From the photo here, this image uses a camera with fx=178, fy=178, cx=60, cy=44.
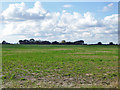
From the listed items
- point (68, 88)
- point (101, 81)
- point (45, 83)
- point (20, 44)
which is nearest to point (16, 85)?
point (45, 83)

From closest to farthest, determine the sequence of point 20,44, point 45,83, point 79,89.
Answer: point 79,89 < point 45,83 < point 20,44

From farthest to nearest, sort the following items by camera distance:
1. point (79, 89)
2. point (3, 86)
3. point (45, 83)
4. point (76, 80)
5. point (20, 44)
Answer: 1. point (20, 44)
2. point (76, 80)
3. point (45, 83)
4. point (3, 86)
5. point (79, 89)

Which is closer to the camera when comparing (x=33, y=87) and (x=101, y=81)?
(x=33, y=87)

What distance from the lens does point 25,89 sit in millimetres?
8320

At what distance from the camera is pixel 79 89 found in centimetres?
823

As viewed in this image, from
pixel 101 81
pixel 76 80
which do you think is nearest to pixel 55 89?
pixel 76 80

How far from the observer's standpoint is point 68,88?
8.43 m

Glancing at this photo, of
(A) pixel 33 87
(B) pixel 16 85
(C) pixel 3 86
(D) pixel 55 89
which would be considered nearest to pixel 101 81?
(D) pixel 55 89

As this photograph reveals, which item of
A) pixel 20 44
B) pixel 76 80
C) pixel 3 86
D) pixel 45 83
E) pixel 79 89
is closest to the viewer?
pixel 79 89

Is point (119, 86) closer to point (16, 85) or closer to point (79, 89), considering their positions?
point (79, 89)

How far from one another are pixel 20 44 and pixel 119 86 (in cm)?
6520

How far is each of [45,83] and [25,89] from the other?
137 cm

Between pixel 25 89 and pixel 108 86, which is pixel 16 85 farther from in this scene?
pixel 108 86

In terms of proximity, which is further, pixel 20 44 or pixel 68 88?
pixel 20 44
